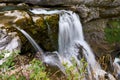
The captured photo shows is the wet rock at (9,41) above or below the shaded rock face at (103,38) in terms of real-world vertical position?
above

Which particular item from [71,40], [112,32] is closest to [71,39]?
[71,40]

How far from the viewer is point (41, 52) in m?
7.10

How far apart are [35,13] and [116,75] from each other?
10.0ft

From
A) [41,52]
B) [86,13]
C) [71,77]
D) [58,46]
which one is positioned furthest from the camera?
[86,13]

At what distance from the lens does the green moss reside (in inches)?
360

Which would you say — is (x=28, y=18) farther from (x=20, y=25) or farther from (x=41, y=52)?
(x=41, y=52)

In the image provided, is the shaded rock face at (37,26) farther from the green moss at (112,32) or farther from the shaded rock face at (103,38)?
the green moss at (112,32)

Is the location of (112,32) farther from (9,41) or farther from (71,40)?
(9,41)

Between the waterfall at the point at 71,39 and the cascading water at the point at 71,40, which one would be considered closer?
the cascading water at the point at 71,40

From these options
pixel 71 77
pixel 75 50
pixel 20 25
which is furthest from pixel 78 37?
pixel 71 77

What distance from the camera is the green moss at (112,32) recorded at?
9156mm

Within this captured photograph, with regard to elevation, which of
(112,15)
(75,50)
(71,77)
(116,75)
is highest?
(71,77)

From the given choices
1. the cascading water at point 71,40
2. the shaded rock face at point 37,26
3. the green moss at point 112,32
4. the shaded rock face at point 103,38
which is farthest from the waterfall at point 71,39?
the green moss at point 112,32

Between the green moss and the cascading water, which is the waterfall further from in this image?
the green moss
